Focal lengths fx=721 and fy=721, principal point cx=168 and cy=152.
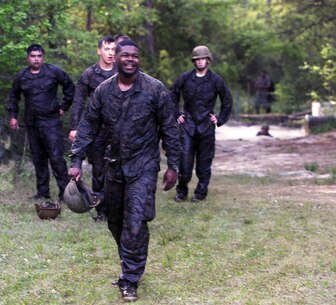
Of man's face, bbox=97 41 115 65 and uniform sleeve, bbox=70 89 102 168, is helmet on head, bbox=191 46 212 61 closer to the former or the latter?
man's face, bbox=97 41 115 65

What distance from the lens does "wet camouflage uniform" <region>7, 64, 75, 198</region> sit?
29.2ft

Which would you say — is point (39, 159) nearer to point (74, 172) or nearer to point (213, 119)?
point (213, 119)

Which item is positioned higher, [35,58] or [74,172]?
[35,58]

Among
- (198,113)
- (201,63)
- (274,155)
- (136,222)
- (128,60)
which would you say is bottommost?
(274,155)

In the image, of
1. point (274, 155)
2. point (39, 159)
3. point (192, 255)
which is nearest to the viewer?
point (192, 255)

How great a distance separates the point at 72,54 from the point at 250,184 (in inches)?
157

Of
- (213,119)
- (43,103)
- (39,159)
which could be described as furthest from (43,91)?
(213,119)

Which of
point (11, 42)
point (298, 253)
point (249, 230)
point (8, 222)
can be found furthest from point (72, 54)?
point (298, 253)

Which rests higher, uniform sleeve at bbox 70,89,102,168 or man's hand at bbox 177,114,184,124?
uniform sleeve at bbox 70,89,102,168

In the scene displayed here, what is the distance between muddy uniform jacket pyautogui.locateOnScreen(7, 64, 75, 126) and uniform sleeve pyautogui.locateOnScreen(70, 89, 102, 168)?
3300 millimetres

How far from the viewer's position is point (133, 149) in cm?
552

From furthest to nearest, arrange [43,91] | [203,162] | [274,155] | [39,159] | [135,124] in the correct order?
[274,155] < [203,162] < [39,159] < [43,91] < [135,124]

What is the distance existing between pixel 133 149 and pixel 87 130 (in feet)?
1.46

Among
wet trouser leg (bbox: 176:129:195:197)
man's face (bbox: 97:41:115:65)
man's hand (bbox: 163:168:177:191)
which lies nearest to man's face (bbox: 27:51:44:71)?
man's face (bbox: 97:41:115:65)
